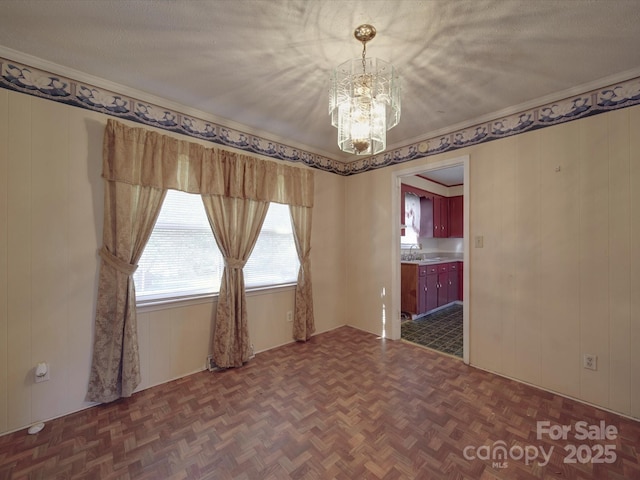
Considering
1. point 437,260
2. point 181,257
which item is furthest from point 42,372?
point 437,260

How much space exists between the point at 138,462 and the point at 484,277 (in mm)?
3188

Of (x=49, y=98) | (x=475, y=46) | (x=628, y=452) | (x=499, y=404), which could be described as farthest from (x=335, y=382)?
(x=49, y=98)

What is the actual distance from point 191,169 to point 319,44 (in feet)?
5.24

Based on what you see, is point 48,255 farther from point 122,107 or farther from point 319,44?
point 319,44

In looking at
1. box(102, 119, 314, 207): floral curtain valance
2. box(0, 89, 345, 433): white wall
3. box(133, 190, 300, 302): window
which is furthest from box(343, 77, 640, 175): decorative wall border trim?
box(0, 89, 345, 433): white wall

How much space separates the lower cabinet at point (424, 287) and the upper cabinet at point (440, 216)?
776 millimetres

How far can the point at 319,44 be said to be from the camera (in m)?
1.70

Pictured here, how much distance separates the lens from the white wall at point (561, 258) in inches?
76.6

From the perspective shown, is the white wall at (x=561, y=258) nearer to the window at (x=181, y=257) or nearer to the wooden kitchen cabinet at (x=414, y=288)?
the wooden kitchen cabinet at (x=414, y=288)

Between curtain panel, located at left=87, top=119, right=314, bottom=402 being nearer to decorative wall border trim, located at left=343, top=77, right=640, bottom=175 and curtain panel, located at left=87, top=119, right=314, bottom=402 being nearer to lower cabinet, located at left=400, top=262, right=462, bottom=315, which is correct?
decorative wall border trim, located at left=343, top=77, right=640, bottom=175

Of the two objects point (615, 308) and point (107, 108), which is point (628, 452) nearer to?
point (615, 308)

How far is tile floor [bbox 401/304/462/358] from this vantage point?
324 centimetres

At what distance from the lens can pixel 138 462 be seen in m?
1.54

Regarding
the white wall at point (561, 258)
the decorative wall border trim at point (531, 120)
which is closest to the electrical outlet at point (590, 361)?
the white wall at point (561, 258)
